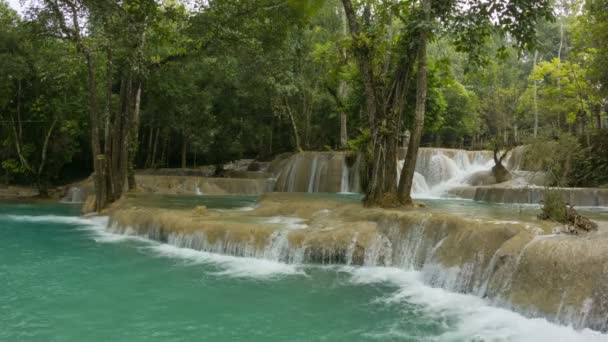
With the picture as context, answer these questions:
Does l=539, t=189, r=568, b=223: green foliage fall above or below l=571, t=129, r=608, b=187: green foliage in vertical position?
below

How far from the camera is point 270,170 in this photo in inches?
1086

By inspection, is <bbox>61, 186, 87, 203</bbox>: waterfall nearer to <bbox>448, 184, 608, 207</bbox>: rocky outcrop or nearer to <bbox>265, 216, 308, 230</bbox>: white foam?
<bbox>265, 216, 308, 230</bbox>: white foam

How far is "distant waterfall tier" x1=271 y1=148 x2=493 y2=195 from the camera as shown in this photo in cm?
2230

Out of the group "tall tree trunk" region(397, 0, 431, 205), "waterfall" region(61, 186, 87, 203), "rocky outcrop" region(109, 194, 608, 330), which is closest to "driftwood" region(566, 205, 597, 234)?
"rocky outcrop" region(109, 194, 608, 330)

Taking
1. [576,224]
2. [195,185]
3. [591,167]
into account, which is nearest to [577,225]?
[576,224]

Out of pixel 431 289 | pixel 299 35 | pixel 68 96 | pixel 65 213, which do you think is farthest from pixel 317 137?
pixel 431 289

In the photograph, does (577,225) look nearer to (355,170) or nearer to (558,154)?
(558,154)

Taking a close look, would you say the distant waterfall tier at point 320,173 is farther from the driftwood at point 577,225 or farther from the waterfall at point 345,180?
the driftwood at point 577,225

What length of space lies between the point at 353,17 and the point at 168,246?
6.98 m

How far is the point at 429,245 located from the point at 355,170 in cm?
1411

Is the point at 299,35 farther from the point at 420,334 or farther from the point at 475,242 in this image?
the point at 420,334

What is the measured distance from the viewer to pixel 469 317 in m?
6.29

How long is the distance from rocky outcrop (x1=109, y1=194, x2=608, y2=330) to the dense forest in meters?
2.41

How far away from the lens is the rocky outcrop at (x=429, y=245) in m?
5.85
